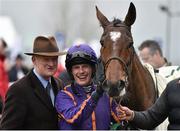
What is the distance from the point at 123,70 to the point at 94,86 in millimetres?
350

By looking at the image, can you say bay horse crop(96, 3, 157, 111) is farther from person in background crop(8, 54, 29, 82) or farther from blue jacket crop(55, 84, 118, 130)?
person in background crop(8, 54, 29, 82)

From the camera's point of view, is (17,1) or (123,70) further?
(17,1)

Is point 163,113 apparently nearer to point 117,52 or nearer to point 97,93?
point 97,93

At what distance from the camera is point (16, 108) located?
690 cm

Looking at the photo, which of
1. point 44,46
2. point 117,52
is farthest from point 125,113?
point 44,46

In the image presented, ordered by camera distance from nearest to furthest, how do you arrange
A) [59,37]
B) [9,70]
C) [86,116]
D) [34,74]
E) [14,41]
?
[86,116], [34,74], [9,70], [59,37], [14,41]

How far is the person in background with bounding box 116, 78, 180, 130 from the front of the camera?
20.9 ft

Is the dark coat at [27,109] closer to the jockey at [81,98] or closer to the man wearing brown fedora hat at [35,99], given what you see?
the man wearing brown fedora hat at [35,99]

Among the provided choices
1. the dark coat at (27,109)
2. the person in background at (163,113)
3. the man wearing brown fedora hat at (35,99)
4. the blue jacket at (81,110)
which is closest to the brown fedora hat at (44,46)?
the man wearing brown fedora hat at (35,99)

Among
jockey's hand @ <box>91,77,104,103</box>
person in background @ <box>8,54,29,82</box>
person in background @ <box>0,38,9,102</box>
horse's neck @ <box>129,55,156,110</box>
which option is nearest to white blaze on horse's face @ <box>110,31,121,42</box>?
horse's neck @ <box>129,55,156,110</box>

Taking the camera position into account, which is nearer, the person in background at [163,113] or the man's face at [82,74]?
the person in background at [163,113]

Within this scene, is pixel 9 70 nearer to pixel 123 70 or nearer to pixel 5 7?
pixel 123 70

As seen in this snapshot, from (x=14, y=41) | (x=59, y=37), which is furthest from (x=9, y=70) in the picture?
(x=14, y=41)

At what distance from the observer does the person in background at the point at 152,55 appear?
38.1ft
